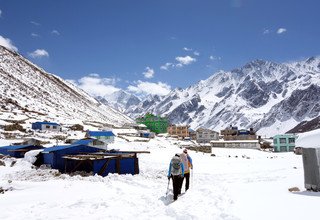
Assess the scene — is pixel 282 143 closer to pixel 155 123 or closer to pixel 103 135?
pixel 103 135

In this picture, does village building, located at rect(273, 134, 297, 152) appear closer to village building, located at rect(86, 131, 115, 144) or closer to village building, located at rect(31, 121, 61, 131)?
village building, located at rect(86, 131, 115, 144)

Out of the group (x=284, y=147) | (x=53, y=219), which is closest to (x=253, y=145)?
(x=284, y=147)

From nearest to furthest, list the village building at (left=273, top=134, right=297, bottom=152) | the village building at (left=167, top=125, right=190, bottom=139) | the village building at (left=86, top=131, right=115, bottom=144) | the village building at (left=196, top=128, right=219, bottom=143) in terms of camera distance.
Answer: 1. the village building at (left=86, top=131, right=115, bottom=144)
2. the village building at (left=273, top=134, right=297, bottom=152)
3. the village building at (left=196, top=128, right=219, bottom=143)
4. the village building at (left=167, top=125, right=190, bottom=139)

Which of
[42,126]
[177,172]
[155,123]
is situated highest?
[155,123]

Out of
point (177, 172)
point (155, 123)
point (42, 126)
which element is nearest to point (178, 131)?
point (155, 123)

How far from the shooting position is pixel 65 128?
92.1 metres

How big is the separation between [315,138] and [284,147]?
112469mm

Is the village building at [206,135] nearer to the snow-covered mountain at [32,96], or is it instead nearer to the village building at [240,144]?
the village building at [240,144]

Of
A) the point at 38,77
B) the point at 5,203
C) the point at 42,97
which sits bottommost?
the point at 5,203

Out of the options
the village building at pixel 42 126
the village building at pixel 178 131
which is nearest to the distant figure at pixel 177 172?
the village building at pixel 42 126

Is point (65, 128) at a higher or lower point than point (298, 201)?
higher

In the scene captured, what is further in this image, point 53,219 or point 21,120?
point 21,120

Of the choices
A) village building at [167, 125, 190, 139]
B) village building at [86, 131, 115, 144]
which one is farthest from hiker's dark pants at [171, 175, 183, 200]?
village building at [167, 125, 190, 139]

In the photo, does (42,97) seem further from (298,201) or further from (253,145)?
(298,201)
